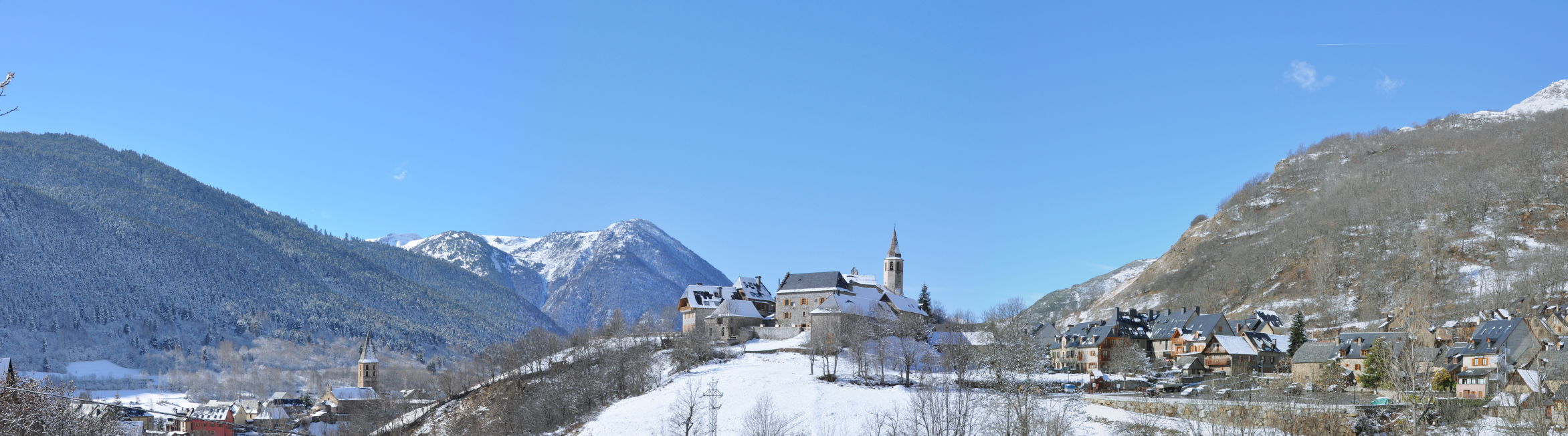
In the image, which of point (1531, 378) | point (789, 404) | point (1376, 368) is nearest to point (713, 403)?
point (789, 404)

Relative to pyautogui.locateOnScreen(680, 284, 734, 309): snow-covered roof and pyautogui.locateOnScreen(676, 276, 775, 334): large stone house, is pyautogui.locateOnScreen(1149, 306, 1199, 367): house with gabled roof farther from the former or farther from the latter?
pyautogui.locateOnScreen(680, 284, 734, 309): snow-covered roof

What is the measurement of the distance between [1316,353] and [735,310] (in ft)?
170

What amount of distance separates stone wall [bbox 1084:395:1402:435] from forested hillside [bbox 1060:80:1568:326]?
158ft

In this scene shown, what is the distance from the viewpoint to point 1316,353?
81.1 metres

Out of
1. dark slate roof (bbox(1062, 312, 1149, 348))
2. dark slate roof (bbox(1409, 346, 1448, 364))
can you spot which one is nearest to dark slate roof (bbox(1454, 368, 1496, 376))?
dark slate roof (bbox(1409, 346, 1448, 364))

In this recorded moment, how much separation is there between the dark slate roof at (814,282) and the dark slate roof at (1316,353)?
41.5 metres

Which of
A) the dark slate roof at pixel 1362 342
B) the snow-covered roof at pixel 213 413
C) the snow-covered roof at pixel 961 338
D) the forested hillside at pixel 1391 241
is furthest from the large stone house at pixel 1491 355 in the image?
the snow-covered roof at pixel 213 413

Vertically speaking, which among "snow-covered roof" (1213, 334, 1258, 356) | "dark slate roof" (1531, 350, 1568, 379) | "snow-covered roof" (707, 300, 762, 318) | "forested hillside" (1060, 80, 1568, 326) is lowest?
"dark slate roof" (1531, 350, 1568, 379)

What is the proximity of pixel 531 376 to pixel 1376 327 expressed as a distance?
81.4m

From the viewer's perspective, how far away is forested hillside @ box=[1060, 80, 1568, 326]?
420 ft

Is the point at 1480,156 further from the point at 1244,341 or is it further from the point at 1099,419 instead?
the point at 1099,419

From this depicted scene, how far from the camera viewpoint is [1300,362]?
81625 millimetres

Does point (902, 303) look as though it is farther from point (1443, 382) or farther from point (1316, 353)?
point (1443, 382)

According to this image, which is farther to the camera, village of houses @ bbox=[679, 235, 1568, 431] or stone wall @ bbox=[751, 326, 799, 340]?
stone wall @ bbox=[751, 326, 799, 340]
